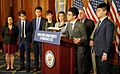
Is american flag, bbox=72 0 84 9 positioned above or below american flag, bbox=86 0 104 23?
above

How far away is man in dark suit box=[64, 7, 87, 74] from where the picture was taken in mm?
4246

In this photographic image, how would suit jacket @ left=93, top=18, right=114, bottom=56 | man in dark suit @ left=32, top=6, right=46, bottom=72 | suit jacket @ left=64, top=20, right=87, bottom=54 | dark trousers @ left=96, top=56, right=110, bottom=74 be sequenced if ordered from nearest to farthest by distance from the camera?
suit jacket @ left=93, top=18, right=114, bottom=56 → dark trousers @ left=96, top=56, right=110, bottom=74 → suit jacket @ left=64, top=20, right=87, bottom=54 → man in dark suit @ left=32, top=6, right=46, bottom=72

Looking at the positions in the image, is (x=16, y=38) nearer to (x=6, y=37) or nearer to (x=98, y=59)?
(x=6, y=37)

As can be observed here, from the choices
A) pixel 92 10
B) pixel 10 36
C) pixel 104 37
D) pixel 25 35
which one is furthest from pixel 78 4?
pixel 104 37

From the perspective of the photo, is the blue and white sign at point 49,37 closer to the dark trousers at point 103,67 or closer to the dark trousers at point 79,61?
the dark trousers at point 79,61

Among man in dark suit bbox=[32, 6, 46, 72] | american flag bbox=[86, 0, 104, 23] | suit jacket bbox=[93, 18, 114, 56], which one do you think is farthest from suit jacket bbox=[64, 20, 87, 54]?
american flag bbox=[86, 0, 104, 23]

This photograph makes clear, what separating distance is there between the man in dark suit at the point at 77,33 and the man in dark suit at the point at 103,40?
39 centimetres

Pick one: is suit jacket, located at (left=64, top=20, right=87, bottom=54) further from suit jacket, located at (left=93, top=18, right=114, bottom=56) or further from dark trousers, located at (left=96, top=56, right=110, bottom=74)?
dark trousers, located at (left=96, top=56, right=110, bottom=74)

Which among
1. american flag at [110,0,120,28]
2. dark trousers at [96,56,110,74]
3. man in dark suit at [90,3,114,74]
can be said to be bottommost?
dark trousers at [96,56,110,74]

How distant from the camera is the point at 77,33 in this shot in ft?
13.9

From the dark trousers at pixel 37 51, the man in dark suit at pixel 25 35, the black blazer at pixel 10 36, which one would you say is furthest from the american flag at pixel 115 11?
the black blazer at pixel 10 36

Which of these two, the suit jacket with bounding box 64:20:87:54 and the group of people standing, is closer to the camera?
the group of people standing

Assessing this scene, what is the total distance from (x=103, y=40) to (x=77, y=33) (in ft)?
1.92

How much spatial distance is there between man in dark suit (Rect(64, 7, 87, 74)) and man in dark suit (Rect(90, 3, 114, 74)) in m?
0.39
